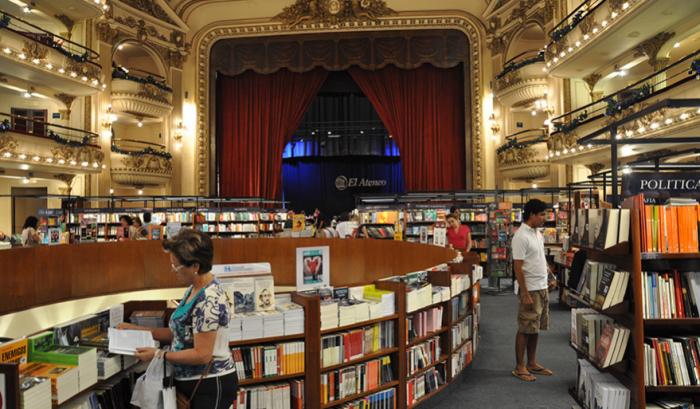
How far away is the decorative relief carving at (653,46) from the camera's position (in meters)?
10.2

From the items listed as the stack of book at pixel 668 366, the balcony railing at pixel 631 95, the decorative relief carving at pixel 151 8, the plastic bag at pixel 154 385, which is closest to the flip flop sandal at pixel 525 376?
the stack of book at pixel 668 366

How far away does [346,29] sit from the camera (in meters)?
17.1

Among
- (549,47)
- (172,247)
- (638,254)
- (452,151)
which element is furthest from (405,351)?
(452,151)

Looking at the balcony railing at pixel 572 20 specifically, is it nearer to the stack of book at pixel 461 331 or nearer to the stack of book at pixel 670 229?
the stack of book at pixel 461 331

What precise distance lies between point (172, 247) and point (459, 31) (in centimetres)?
1644

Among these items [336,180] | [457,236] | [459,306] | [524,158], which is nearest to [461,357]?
[459,306]

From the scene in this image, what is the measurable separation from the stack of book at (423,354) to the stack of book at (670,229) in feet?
6.13

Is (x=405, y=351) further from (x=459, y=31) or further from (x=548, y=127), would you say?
(x=459, y=31)

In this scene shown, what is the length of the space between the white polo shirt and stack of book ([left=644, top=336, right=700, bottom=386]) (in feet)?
5.52

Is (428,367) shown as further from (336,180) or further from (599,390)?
(336,180)

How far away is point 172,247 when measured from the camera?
2.11 m

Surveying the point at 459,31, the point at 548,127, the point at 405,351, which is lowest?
the point at 405,351

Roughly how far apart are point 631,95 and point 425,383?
822 cm

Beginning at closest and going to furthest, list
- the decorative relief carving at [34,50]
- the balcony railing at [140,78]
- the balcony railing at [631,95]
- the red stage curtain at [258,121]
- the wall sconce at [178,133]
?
the balcony railing at [631,95], the decorative relief carving at [34,50], the balcony railing at [140,78], the wall sconce at [178,133], the red stage curtain at [258,121]
